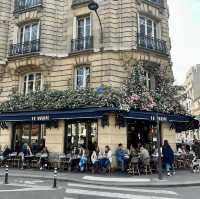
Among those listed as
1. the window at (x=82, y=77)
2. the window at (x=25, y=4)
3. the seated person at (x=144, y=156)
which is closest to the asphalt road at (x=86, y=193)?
the seated person at (x=144, y=156)

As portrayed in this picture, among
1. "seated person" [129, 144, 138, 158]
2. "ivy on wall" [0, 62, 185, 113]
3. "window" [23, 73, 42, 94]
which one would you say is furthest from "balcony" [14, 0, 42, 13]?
"seated person" [129, 144, 138, 158]

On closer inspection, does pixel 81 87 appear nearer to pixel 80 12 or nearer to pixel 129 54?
pixel 129 54

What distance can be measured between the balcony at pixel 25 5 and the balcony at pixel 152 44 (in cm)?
682

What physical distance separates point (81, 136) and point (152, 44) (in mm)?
6884

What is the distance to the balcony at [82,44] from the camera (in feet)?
60.7

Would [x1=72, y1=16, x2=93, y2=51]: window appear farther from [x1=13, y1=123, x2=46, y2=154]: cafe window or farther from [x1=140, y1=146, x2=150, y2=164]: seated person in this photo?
[x1=140, y1=146, x2=150, y2=164]: seated person

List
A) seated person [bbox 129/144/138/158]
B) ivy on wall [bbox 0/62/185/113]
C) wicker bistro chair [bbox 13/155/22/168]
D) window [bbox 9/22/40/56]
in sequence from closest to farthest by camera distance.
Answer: seated person [bbox 129/144/138/158] < ivy on wall [bbox 0/62/185/113] < wicker bistro chair [bbox 13/155/22/168] < window [bbox 9/22/40/56]

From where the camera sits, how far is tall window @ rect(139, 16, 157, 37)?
1926cm

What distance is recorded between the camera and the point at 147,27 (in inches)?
773

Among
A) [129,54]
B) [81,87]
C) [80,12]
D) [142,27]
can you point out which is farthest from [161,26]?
[81,87]

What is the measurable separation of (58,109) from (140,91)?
4.63m

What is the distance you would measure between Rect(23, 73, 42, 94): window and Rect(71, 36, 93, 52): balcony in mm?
2892

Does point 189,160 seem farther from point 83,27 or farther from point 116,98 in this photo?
point 83,27

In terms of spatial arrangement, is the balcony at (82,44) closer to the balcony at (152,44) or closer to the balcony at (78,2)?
the balcony at (78,2)
